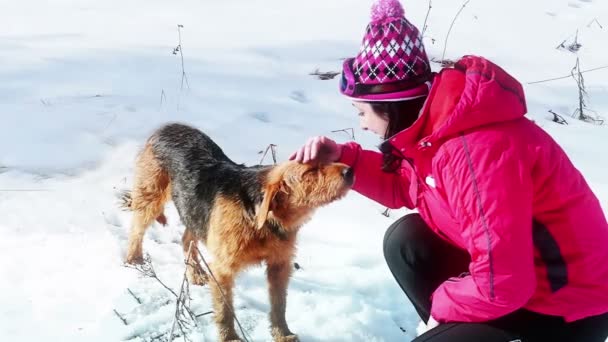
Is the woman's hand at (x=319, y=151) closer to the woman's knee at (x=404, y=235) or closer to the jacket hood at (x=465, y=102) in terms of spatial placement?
the woman's knee at (x=404, y=235)

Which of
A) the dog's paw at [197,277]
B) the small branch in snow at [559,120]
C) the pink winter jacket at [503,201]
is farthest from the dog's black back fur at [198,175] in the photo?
the small branch in snow at [559,120]

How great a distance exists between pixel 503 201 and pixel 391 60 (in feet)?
2.43

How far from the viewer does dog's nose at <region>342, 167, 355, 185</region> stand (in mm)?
3057

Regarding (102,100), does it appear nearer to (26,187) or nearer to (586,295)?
(26,187)

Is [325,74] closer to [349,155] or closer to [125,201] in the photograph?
[125,201]

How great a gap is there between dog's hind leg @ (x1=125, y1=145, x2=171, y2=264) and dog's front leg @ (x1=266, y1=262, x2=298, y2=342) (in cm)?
108

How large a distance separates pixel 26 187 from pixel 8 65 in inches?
122

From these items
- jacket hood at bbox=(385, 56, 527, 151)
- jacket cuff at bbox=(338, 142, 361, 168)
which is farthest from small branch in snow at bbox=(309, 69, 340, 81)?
jacket hood at bbox=(385, 56, 527, 151)

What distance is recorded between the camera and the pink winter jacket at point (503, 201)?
2.10 metres

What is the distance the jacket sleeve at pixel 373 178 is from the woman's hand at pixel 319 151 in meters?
0.05

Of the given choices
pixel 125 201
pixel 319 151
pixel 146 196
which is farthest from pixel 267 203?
pixel 125 201

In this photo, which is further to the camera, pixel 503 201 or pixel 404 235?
pixel 404 235

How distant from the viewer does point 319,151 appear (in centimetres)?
315

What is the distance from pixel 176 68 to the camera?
287 inches
